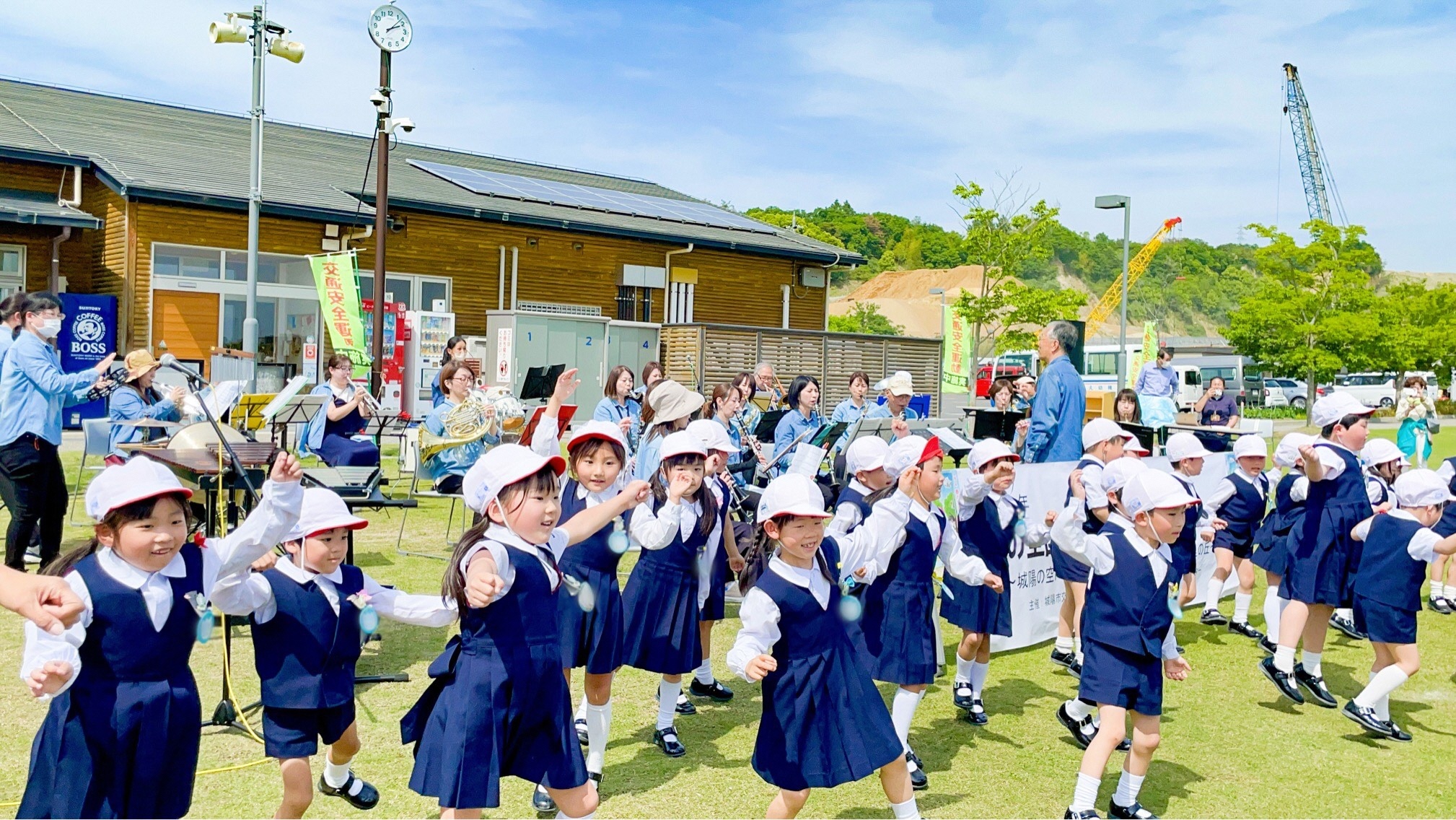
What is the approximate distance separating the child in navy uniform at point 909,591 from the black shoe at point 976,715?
1061 mm

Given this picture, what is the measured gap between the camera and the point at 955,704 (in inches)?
243

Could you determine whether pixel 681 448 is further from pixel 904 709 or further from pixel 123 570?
pixel 123 570

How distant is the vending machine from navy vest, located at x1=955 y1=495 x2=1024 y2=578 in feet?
50.7

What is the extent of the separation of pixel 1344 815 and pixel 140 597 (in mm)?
4930

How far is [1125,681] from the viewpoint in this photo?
4.44 meters

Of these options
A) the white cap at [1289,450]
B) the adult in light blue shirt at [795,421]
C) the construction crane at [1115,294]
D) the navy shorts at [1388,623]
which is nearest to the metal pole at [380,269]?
the adult in light blue shirt at [795,421]

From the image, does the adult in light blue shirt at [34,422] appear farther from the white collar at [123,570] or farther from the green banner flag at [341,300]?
the green banner flag at [341,300]

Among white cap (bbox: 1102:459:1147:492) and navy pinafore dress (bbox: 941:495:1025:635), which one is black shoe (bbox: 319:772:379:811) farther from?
white cap (bbox: 1102:459:1147:492)

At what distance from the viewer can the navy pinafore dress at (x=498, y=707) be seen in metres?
3.27

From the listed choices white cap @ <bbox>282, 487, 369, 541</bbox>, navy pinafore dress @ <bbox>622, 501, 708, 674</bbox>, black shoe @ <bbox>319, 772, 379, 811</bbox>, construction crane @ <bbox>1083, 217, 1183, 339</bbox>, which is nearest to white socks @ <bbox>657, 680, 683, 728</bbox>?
navy pinafore dress @ <bbox>622, 501, 708, 674</bbox>

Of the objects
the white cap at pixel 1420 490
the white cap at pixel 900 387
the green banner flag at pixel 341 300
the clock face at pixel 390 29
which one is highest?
the clock face at pixel 390 29

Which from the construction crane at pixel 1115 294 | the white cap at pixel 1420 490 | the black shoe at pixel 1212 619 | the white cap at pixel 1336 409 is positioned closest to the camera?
the white cap at pixel 1420 490

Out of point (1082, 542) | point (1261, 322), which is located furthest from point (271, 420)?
point (1261, 322)

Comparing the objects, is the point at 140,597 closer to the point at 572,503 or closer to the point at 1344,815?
the point at 572,503
